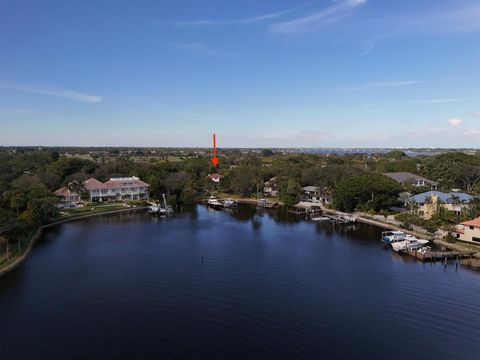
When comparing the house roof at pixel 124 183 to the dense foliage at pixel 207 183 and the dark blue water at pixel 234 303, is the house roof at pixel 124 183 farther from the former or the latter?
the dark blue water at pixel 234 303

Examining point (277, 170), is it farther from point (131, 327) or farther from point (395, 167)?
point (131, 327)

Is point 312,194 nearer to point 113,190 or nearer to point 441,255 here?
point 441,255

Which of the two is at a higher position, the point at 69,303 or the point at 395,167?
the point at 395,167

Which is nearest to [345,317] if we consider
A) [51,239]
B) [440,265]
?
[440,265]

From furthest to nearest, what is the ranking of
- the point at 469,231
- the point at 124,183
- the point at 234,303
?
the point at 124,183 < the point at 469,231 < the point at 234,303

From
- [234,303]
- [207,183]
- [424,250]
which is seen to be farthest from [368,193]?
[207,183]

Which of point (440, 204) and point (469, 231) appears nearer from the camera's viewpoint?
point (469, 231)
